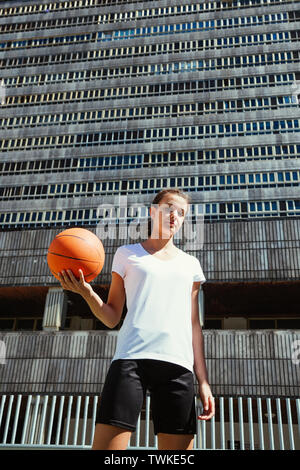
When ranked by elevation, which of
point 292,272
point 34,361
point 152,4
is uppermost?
point 152,4

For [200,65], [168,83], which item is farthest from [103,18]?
[200,65]

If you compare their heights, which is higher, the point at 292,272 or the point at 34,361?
the point at 292,272

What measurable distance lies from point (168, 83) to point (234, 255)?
4083cm

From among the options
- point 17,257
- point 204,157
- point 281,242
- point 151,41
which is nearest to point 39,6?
point 151,41

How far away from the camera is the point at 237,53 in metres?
57.1

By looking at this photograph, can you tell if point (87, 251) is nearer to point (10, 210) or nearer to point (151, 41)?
point (10, 210)

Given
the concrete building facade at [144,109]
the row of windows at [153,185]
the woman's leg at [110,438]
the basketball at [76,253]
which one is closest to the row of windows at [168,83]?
the concrete building facade at [144,109]

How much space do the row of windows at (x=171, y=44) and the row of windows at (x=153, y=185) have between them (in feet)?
71.5

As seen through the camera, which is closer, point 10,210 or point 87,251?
point 87,251

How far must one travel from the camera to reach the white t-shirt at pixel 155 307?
2.97m

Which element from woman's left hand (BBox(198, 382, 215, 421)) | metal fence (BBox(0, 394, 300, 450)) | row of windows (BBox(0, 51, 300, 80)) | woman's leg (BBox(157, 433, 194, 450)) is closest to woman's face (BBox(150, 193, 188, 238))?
woman's left hand (BBox(198, 382, 215, 421))

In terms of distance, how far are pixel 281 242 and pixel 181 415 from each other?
72.3 feet

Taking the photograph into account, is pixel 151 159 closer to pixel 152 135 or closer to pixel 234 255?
pixel 152 135

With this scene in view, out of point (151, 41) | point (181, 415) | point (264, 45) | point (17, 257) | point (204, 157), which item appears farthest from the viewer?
point (151, 41)
